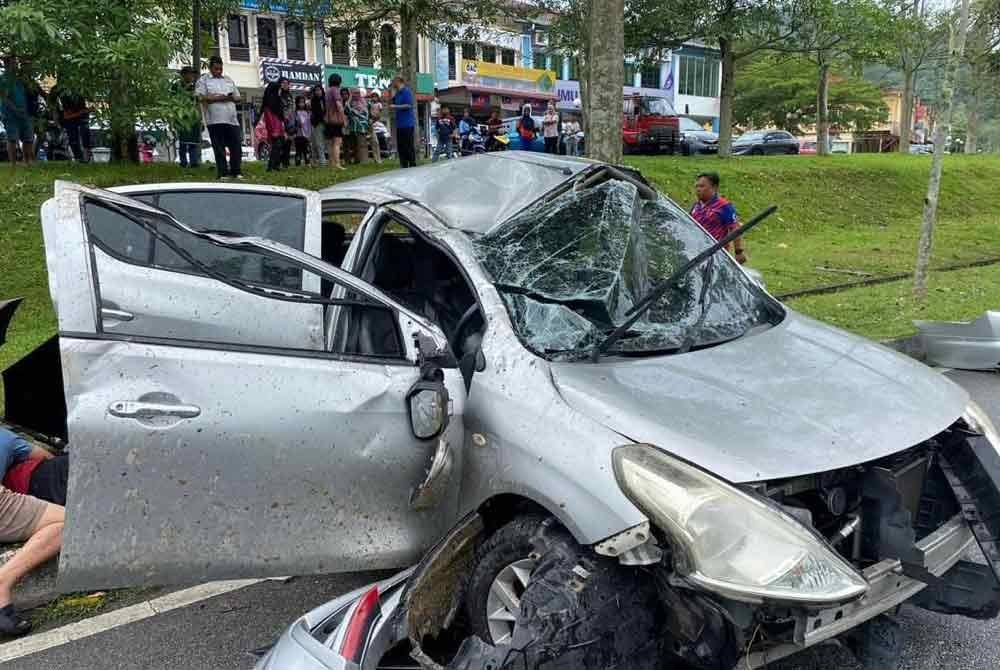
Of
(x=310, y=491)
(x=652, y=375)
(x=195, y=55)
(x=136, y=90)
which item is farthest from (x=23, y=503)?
(x=195, y=55)

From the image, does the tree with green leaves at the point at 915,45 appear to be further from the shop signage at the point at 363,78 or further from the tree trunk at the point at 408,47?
the shop signage at the point at 363,78

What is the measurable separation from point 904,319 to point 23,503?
24.1 feet

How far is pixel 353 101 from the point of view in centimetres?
1513

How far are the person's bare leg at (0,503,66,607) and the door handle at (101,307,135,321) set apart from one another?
107 cm

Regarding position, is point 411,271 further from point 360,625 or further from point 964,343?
point 964,343

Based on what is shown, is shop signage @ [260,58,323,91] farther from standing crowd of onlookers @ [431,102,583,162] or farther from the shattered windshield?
the shattered windshield

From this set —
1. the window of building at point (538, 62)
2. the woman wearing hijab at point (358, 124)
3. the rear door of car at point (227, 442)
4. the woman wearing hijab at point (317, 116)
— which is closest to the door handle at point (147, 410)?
the rear door of car at point (227, 442)

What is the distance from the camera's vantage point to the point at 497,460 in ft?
8.30

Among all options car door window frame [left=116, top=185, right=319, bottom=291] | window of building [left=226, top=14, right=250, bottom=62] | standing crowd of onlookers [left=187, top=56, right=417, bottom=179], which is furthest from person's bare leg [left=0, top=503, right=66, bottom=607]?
window of building [left=226, top=14, right=250, bottom=62]

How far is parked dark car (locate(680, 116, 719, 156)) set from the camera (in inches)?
1014

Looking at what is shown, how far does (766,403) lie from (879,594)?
0.63 metres

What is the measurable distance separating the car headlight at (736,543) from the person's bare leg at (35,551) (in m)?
2.44

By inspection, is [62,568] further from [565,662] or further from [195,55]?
[195,55]

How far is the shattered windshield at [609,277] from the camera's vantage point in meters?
2.92
